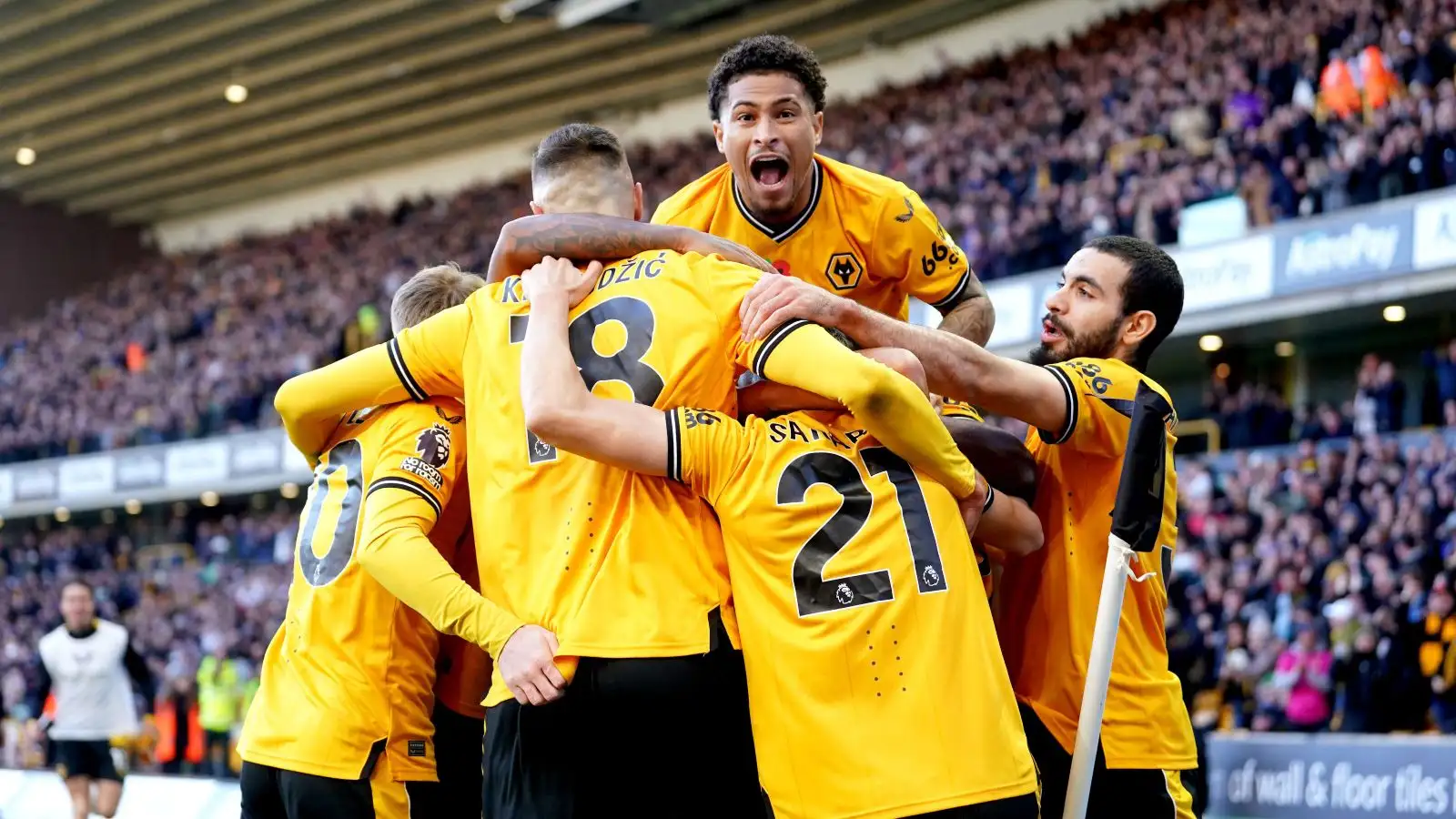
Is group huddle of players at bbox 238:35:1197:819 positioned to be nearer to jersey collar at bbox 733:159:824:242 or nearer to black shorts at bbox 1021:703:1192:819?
black shorts at bbox 1021:703:1192:819

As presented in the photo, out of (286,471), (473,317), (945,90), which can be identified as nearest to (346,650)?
(473,317)

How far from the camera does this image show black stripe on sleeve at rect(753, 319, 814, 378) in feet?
12.9

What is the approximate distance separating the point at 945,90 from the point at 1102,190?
7494mm

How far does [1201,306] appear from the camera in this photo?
66.1 ft

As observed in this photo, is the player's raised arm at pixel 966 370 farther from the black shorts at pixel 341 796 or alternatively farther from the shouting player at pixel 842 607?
the black shorts at pixel 341 796

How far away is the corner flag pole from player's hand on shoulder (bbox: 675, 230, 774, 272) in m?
1.08

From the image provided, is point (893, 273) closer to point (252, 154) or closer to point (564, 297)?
point (564, 297)

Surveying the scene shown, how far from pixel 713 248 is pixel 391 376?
956 millimetres

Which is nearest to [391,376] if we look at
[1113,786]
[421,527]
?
[421,527]

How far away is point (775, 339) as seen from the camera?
3.94 metres

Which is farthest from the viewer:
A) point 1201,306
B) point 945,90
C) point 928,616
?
point 945,90

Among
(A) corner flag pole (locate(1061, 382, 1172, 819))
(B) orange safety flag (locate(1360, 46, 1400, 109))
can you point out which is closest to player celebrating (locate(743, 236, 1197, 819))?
(A) corner flag pole (locate(1061, 382, 1172, 819))

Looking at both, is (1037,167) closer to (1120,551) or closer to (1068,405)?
(1068,405)

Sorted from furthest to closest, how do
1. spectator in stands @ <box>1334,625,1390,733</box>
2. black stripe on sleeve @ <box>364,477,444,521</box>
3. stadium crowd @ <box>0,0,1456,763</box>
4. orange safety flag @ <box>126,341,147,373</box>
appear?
orange safety flag @ <box>126,341,147,373</box>, stadium crowd @ <box>0,0,1456,763</box>, spectator in stands @ <box>1334,625,1390,733</box>, black stripe on sleeve @ <box>364,477,444,521</box>
